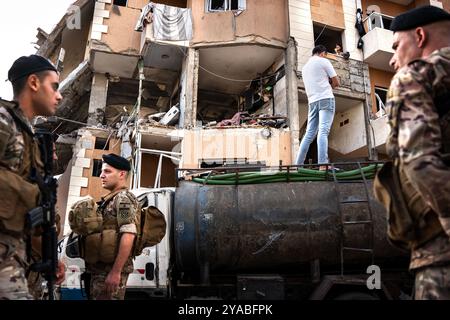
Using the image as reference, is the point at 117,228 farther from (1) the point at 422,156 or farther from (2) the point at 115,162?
(1) the point at 422,156

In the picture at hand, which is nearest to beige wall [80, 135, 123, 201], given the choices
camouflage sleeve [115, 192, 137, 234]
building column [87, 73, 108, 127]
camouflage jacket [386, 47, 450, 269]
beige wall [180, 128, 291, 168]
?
building column [87, 73, 108, 127]

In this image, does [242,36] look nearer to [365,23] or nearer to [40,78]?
[365,23]

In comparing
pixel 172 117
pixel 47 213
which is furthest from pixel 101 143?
pixel 47 213

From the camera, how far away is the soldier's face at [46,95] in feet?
7.88

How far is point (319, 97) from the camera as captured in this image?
6617mm

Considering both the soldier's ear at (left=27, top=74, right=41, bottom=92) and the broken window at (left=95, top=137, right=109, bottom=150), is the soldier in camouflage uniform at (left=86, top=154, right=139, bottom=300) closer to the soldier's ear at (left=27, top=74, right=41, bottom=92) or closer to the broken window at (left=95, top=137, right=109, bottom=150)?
the soldier's ear at (left=27, top=74, right=41, bottom=92)

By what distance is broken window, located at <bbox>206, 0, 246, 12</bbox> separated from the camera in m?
15.5

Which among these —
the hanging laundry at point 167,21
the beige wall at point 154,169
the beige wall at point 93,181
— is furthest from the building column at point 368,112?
the beige wall at point 93,181

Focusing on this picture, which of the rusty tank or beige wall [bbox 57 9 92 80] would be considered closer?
the rusty tank

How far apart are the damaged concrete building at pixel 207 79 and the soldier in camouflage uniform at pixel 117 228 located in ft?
29.4

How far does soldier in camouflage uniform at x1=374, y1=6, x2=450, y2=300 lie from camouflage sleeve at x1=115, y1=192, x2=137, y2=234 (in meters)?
2.29

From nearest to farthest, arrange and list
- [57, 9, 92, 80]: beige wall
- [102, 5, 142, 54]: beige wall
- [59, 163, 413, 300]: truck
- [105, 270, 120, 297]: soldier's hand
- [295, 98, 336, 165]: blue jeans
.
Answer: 1. [105, 270, 120, 297]: soldier's hand
2. [59, 163, 413, 300]: truck
3. [295, 98, 336, 165]: blue jeans
4. [102, 5, 142, 54]: beige wall
5. [57, 9, 92, 80]: beige wall

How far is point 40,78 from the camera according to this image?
2.41m
